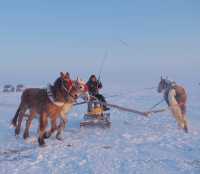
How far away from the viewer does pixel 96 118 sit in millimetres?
10203

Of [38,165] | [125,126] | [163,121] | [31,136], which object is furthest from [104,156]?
[163,121]

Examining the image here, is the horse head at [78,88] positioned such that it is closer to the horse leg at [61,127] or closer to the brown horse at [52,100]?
the brown horse at [52,100]

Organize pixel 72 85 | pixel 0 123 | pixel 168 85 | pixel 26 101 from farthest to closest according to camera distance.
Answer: pixel 0 123, pixel 168 85, pixel 26 101, pixel 72 85

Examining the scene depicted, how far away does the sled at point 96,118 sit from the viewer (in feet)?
32.9

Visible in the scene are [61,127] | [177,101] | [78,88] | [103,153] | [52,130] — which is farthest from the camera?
[177,101]

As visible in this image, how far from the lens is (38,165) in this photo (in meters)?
5.70

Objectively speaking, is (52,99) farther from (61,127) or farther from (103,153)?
(103,153)

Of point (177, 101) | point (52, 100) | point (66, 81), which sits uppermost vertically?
point (66, 81)

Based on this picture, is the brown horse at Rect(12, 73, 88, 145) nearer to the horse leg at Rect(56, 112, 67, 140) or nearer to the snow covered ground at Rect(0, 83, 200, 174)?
the horse leg at Rect(56, 112, 67, 140)

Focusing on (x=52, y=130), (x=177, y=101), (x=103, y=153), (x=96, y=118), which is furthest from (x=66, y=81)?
(x=177, y=101)

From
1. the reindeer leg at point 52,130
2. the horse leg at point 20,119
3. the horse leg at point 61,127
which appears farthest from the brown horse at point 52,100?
the horse leg at point 20,119

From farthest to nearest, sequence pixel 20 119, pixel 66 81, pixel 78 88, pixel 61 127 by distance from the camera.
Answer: pixel 20 119, pixel 61 127, pixel 78 88, pixel 66 81

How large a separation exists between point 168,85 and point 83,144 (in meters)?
4.08

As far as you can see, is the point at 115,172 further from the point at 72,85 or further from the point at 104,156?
the point at 72,85
